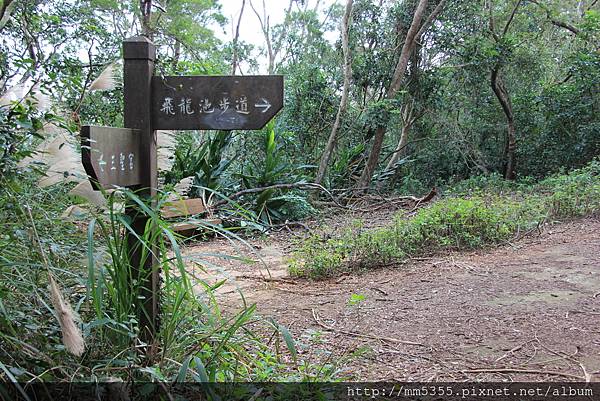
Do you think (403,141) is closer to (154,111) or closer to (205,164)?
(205,164)

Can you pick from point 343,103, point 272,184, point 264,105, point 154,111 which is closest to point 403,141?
point 343,103

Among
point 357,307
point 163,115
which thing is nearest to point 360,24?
point 357,307

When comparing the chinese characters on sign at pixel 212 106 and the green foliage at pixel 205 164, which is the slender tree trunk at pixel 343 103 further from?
the chinese characters on sign at pixel 212 106

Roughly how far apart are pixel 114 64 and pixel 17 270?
3.27ft

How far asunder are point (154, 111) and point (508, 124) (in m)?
10.5

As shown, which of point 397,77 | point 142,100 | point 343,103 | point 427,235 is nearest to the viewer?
point 142,100

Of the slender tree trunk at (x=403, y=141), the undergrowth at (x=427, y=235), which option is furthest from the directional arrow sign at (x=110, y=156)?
the slender tree trunk at (x=403, y=141)

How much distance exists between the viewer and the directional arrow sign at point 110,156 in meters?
1.84

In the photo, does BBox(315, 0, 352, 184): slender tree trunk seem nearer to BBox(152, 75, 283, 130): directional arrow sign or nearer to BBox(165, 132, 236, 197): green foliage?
BBox(165, 132, 236, 197): green foliage

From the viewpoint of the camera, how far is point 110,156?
201 centimetres

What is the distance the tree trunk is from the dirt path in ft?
20.8

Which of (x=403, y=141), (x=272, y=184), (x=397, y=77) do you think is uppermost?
(x=397, y=77)

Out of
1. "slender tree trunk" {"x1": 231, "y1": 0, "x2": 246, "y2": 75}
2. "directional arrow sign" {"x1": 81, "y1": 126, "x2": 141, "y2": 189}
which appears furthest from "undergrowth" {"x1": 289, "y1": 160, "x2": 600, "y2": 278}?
"slender tree trunk" {"x1": 231, "y1": 0, "x2": 246, "y2": 75}

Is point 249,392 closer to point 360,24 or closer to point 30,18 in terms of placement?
point 30,18
